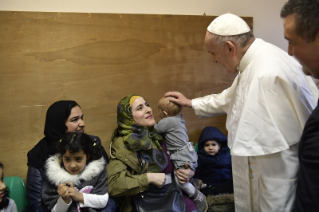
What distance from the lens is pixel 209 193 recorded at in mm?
3127

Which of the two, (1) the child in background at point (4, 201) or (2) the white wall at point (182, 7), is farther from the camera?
(2) the white wall at point (182, 7)

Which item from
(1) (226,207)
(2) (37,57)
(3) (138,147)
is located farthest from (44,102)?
(1) (226,207)

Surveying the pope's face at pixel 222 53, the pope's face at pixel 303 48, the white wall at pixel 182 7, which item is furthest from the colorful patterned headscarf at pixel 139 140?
the pope's face at pixel 303 48

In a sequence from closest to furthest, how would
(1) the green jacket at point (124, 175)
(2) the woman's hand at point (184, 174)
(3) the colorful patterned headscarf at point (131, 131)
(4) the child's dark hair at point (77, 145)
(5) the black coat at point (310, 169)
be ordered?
(5) the black coat at point (310, 169) → (4) the child's dark hair at point (77, 145) → (1) the green jacket at point (124, 175) → (3) the colorful patterned headscarf at point (131, 131) → (2) the woman's hand at point (184, 174)

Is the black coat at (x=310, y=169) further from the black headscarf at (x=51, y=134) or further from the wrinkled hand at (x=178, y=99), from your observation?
the black headscarf at (x=51, y=134)

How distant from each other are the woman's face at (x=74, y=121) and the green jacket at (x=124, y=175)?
0.33 metres

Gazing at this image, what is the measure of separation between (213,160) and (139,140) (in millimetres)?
1247

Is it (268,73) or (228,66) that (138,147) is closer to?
A: (228,66)

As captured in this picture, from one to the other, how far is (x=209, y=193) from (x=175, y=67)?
1.40 m

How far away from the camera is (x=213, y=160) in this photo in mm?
3461

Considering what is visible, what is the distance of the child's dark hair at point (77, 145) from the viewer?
230cm

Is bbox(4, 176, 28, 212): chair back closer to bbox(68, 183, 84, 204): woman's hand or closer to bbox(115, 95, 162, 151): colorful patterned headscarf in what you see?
bbox(68, 183, 84, 204): woman's hand

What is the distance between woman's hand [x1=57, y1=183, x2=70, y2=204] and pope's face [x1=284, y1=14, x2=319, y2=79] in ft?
5.72

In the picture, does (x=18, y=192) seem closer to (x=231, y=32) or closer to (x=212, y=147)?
(x=212, y=147)
